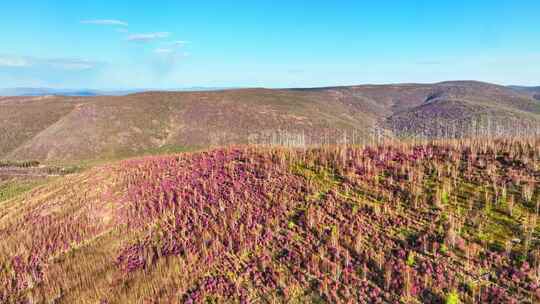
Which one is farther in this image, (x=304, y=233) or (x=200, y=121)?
(x=200, y=121)

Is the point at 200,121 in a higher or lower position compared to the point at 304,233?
lower

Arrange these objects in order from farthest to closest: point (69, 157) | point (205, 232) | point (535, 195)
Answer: point (69, 157) → point (205, 232) → point (535, 195)

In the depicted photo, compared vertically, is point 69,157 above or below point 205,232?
below

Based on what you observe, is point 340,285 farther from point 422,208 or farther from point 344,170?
point 344,170

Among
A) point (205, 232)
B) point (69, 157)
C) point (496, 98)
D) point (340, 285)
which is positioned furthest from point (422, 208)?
point (496, 98)

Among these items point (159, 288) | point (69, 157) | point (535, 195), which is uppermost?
point (535, 195)
